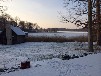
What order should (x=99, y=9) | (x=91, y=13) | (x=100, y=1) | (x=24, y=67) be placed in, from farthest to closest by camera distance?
(x=99, y=9), (x=100, y=1), (x=91, y=13), (x=24, y=67)

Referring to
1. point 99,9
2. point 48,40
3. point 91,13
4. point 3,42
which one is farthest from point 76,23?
point 48,40

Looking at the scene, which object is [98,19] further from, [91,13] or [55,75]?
[55,75]

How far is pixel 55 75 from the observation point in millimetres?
13016

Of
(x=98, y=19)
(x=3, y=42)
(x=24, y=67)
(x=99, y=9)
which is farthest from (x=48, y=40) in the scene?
(x=24, y=67)

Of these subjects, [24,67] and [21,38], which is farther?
[21,38]

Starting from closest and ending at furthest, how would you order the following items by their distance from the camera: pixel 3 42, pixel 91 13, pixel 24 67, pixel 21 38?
pixel 24 67 < pixel 91 13 < pixel 3 42 < pixel 21 38

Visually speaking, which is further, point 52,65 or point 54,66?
point 52,65

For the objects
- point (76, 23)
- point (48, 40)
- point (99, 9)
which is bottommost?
point (48, 40)

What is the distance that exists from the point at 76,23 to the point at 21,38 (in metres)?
28.5

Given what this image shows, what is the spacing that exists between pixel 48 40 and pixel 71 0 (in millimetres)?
30920

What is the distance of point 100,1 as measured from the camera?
29.3 meters

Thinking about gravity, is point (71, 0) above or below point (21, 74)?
above

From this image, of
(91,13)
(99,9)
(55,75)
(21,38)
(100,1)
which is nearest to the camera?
(55,75)

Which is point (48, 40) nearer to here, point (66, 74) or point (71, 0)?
point (71, 0)
